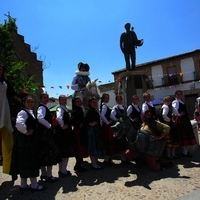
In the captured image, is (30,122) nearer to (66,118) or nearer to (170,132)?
(66,118)

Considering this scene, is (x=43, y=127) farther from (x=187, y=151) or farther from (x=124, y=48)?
(x=124, y=48)

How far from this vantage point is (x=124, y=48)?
8656 millimetres

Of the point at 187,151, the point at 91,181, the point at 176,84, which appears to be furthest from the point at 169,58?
the point at 91,181

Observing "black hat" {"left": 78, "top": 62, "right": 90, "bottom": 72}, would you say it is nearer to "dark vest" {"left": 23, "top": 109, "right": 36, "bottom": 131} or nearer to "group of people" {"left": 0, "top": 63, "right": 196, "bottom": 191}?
"group of people" {"left": 0, "top": 63, "right": 196, "bottom": 191}

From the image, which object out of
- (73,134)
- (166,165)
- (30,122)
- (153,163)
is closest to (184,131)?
(166,165)

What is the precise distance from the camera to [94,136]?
15.3 feet

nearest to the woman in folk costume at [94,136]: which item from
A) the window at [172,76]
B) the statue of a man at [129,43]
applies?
the statue of a man at [129,43]

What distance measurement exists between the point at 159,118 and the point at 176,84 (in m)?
20.9

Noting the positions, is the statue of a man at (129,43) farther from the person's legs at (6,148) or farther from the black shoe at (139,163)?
the person's legs at (6,148)

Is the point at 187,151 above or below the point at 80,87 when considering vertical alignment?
below

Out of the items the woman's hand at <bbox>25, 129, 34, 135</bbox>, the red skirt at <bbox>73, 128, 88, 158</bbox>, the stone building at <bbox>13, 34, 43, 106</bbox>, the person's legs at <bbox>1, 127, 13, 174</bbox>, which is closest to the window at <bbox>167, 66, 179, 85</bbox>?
the stone building at <bbox>13, 34, 43, 106</bbox>

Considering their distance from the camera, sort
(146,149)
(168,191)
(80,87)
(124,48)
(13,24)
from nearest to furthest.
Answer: (168,191)
(146,149)
(80,87)
(124,48)
(13,24)

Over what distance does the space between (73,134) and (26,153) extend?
3.80 ft

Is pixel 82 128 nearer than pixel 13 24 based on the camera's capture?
Yes
